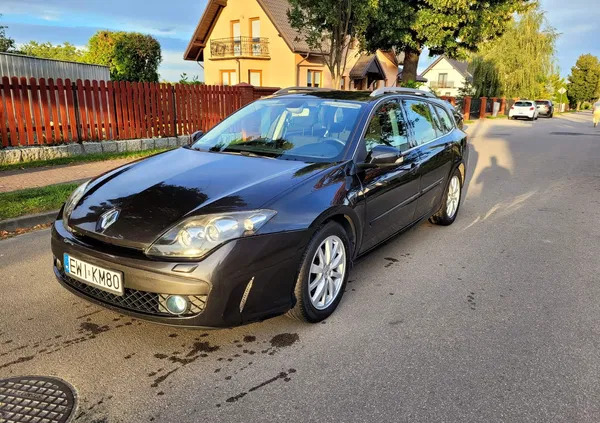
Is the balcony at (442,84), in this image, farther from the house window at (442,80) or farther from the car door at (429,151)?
the car door at (429,151)

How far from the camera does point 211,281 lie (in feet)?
8.60

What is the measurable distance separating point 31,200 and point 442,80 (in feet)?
254

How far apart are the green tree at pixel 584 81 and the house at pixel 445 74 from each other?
32254 mm

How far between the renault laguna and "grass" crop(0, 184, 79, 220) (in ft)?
9.23

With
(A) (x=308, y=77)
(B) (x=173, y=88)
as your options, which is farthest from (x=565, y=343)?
(A) (x=308, y=77)

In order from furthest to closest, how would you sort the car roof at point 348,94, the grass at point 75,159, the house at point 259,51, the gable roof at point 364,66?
the gable roof at point 364,66 < the house at point 259,51 < the grass at point 75,159 < the car roof at point 348,94

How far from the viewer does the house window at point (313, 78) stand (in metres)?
32.9

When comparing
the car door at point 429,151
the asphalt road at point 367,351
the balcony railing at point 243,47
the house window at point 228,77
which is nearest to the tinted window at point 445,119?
the car door at point 429,151

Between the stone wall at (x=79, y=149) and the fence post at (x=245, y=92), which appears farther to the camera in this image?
the fence post at (x=245, y=92)

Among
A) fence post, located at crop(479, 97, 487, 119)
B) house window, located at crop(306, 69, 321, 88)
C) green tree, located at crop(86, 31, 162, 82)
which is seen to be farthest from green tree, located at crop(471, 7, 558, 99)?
green tree, located at crop(86, 31, 162, 82)

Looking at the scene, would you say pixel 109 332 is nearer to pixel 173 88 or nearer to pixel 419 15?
pixel 173 88

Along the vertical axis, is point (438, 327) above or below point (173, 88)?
below

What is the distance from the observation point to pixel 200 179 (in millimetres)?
3246

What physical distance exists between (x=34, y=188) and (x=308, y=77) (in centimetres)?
2788
